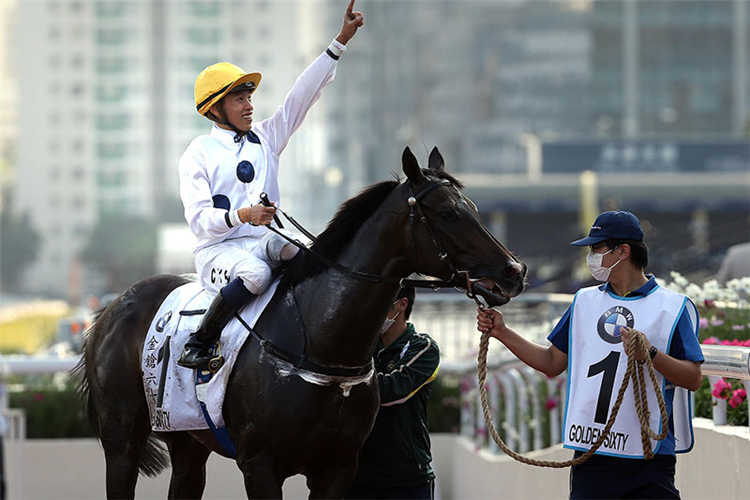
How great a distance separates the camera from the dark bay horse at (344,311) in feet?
12.8

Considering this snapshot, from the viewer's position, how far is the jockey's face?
180 inches

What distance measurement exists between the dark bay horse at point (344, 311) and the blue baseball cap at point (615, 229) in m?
0.27

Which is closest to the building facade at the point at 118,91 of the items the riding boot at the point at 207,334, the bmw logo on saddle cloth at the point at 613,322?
the riding boot at the point at 207,334

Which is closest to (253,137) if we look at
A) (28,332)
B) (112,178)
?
(28,332)

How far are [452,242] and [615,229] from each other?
549 millimetres

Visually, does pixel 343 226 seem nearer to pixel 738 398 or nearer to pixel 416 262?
pixel 416 262

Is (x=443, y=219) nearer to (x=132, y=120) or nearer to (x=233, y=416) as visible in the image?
(x=233, y=416)

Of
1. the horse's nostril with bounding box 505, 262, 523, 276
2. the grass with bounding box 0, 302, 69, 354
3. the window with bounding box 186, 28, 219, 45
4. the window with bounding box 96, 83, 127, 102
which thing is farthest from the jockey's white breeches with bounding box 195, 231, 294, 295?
the window with bounding box 186, 28, 219, 45

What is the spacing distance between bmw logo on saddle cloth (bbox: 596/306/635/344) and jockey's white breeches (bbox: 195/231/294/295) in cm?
126

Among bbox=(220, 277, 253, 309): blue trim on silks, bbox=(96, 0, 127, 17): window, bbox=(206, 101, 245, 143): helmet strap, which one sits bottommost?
bbox=(220, 277, 253, 309): blue trim on silks

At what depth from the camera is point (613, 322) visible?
3688 mm

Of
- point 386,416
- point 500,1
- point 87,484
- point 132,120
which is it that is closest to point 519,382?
point 386,416

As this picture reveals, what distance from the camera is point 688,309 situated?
3689 mm

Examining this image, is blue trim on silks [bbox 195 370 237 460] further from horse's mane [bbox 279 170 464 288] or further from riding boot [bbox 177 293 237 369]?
horse's mane [bbox 279 170 464 288]
